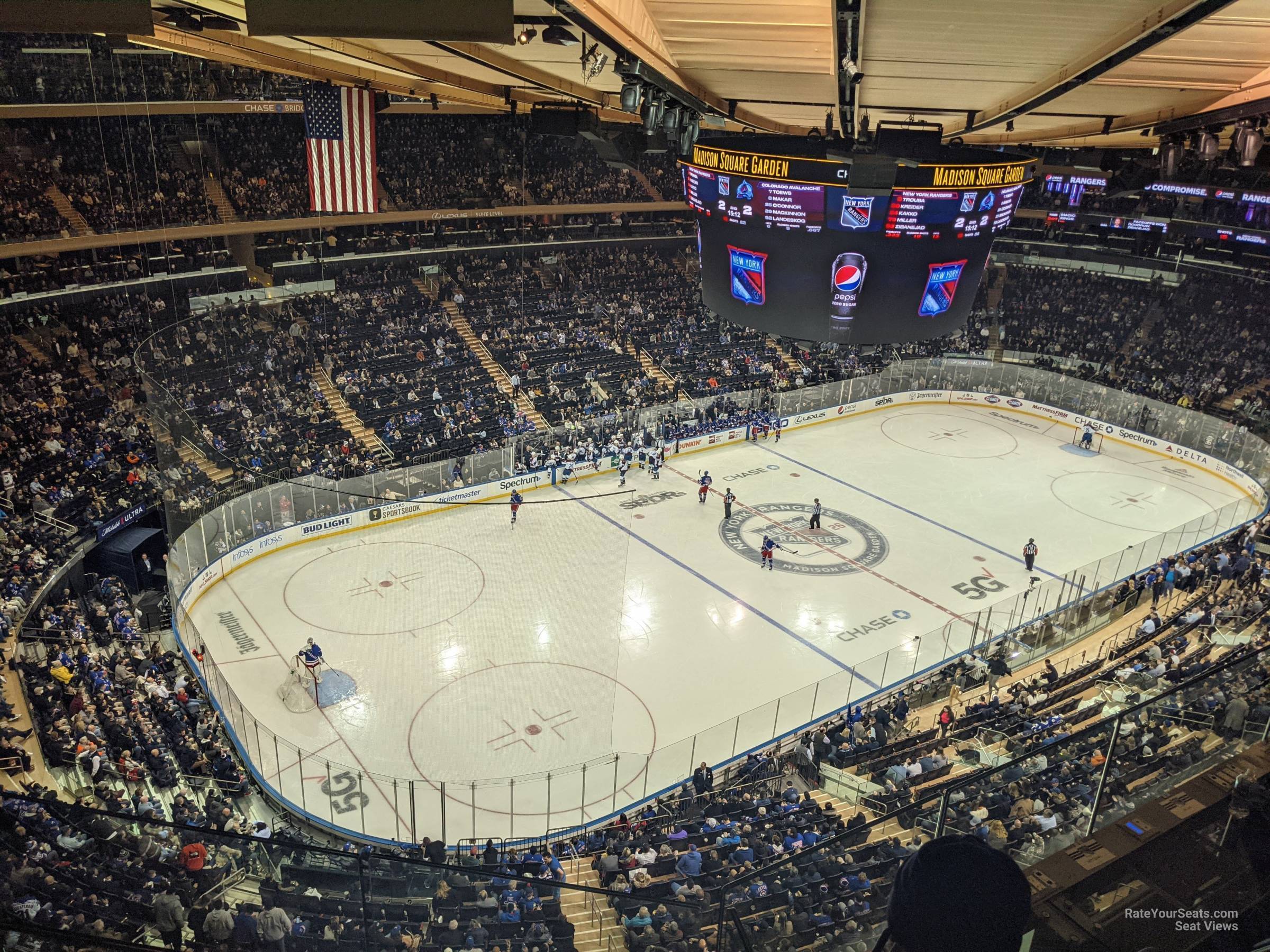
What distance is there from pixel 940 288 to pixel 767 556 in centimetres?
1007

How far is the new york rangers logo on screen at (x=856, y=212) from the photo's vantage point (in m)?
12.4

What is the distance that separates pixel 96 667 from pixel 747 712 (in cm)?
1007

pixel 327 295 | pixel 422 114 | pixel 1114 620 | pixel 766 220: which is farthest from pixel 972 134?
pixel 422 114

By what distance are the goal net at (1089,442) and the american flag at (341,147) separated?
949 inches

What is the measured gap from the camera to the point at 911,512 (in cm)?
2608

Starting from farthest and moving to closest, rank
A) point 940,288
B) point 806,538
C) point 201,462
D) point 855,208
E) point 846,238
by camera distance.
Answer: point 806,538
point 201,462
point 940,288
point 846,238
point 855,208

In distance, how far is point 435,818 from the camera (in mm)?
13898

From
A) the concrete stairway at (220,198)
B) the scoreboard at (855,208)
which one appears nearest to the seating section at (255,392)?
the concrete stairway at (220,198)

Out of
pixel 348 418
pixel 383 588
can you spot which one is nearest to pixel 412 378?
pixel 348 418

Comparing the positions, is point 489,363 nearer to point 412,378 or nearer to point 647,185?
point 412,378

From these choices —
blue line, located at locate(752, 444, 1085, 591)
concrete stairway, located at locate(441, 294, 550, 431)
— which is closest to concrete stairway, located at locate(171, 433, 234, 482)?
concrete stairway, located at locate(441, 294, 550, 431)

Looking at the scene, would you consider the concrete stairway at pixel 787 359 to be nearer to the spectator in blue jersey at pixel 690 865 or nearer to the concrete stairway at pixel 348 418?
the concrete stairway at pixel 348 418

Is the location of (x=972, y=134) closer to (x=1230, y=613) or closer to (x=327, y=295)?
(x=1230, y=613)

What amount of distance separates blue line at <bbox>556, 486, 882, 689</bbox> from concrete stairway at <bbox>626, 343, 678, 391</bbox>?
7.81m
